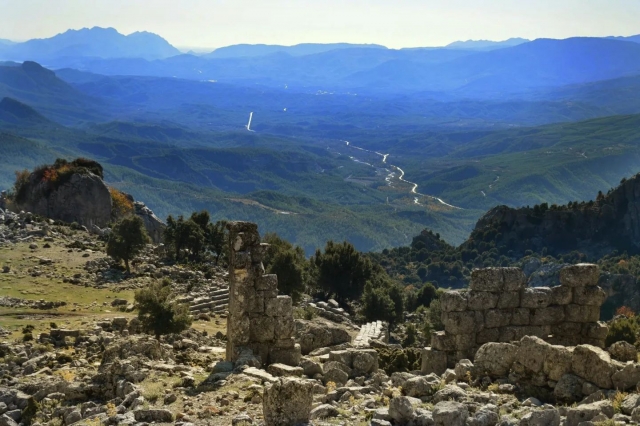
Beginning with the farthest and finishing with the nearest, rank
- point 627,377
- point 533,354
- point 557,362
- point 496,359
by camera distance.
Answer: point 496,359, point 533,354, point 557,362, point 627,377

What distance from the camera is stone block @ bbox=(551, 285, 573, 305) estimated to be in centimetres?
2062

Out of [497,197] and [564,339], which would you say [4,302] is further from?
[497,197]

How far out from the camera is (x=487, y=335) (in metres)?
20.2

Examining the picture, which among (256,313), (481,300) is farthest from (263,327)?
(481,300)

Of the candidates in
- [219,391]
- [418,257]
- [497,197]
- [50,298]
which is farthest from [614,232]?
[497,197]

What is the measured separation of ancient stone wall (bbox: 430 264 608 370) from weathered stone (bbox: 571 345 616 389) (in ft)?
16.4

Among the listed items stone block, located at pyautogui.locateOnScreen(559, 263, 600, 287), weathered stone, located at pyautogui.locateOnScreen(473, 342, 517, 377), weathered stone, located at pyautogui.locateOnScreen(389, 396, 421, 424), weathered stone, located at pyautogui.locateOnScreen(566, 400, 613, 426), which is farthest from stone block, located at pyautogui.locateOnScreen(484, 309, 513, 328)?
weathered stone, located at pyautogui.locateOnScreen(566, 400, 613, 426)

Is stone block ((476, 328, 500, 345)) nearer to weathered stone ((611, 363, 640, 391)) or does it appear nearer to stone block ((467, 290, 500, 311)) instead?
stone block ((467, 290, 500, 311))

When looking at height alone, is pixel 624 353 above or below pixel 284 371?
above

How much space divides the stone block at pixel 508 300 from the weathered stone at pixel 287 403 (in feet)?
26.8

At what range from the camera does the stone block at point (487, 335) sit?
793 inches

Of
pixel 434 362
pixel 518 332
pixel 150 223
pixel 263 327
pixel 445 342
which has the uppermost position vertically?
pixel 518 332

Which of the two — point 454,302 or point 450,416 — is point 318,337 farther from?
point 450,416

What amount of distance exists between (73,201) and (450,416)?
5650cm
